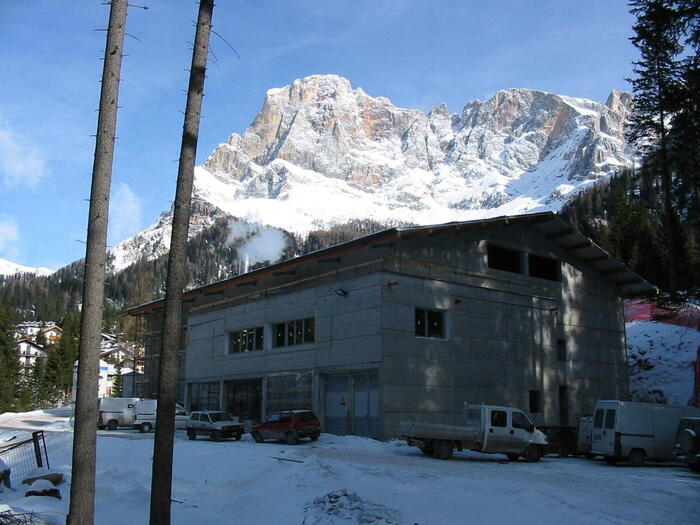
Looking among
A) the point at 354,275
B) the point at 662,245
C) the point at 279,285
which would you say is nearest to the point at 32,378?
the point at 279,285

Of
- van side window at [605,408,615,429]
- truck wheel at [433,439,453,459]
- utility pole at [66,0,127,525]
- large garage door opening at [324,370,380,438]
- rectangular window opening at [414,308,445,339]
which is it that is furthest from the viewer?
rectangular window opening at [414,308,445,339]

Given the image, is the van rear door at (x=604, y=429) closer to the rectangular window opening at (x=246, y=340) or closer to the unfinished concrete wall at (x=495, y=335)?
the unfinished concrete wall at (x=495, y=335)

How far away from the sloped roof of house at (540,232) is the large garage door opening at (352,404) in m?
5.94

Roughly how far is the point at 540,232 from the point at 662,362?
13.0 metres

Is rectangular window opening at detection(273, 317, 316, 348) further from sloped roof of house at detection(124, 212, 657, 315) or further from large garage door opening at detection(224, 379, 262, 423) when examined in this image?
large garage door opening at detection(224, 379, 262, 423)

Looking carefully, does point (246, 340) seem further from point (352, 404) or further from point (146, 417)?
point (352, 404)

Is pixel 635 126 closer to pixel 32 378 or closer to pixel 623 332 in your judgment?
pixel 623 332

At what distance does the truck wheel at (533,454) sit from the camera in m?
24.4

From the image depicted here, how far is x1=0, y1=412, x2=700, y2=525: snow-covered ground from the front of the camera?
12719 mm

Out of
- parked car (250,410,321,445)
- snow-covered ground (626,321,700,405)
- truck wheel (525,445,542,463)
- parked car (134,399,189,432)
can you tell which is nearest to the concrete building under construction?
snow-covered ground (626,321,700,405)

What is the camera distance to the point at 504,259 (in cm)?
3509

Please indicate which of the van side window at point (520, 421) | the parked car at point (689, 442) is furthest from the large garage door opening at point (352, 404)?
the parked car at point (689, 442)

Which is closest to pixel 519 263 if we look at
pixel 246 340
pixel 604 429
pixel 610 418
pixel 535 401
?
pixel 535 401

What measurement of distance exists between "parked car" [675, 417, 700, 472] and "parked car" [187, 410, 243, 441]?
18.9m
